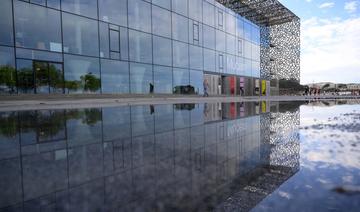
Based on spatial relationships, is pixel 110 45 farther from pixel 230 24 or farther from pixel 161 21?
pixel 230 24

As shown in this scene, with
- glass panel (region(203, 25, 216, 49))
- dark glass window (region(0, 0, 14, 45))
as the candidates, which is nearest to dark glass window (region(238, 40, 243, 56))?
glass panel (region(203, 25, 216, 49))

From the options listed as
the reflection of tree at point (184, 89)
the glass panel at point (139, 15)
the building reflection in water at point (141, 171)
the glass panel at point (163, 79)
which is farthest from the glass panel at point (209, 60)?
the building reflection in water at point (141, 171)

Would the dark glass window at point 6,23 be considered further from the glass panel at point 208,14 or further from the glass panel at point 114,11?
the glass panel at point 208,14

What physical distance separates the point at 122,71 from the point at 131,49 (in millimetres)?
2285

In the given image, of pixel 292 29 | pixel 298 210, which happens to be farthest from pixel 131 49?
pixel 292 29

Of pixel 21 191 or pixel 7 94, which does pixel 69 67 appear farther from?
pixel 21 191

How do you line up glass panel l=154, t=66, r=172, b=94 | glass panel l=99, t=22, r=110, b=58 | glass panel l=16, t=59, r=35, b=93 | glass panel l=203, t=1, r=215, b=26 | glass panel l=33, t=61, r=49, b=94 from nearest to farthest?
1. glass panel l=16, t=59, r=35, b=93
2. glass panel l=33, t=61, r=49, b=94
3. glass panel l=99, t=22, r=110, b=58
4. glass panel l=154, t=66, r=172, b=94
5. glass panel l=203, t=1, r=215, b=26

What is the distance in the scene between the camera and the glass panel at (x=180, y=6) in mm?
28328

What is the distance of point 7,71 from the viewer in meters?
15.7

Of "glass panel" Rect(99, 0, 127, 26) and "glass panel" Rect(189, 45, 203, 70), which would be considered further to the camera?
"glass panel" Rect(189, 45, 203, 70)

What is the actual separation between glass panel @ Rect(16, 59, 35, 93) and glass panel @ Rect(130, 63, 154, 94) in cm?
803

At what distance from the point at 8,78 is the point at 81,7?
7304 mm

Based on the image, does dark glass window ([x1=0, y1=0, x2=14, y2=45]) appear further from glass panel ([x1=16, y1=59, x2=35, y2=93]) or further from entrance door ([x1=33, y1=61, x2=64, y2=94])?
entrance door ([x1=33, y1=61, x2=64, y2=94])

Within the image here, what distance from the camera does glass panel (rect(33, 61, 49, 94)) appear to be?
17120 millimetres
